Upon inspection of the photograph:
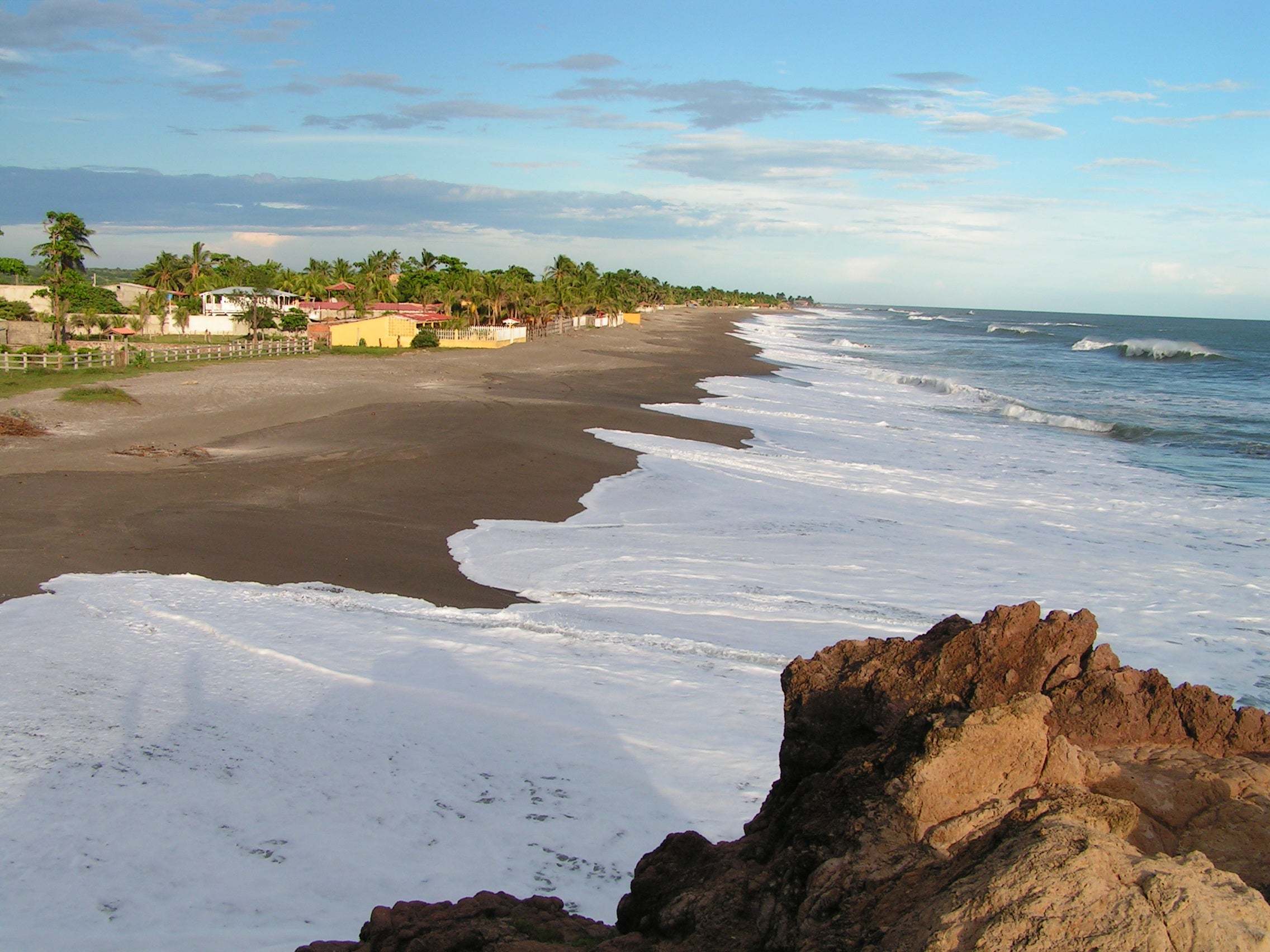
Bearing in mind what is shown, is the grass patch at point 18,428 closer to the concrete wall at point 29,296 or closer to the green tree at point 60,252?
the green tree at point 60,252

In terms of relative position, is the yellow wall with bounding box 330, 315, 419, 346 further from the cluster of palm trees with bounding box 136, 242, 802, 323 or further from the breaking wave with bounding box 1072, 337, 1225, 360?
the breaking wave with bounding box 1072, 337, 1225, 360

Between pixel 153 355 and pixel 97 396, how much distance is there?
43.0 feet

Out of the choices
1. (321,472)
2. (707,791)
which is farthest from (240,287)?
(707,791)

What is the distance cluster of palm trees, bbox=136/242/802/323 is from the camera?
242 feet

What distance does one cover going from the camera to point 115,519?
15.1 metres

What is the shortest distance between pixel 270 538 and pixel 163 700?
20.5 ft

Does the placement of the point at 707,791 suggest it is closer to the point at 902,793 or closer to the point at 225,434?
the point at 902,793

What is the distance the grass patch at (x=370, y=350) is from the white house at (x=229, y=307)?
9.55 metres

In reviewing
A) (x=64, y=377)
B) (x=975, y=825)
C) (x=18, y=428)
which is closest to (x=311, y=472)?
(x=18, y=428)

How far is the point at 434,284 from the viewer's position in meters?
84.2

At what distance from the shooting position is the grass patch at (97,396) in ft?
91.7

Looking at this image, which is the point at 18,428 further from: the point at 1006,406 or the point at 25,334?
the point at 1006,406

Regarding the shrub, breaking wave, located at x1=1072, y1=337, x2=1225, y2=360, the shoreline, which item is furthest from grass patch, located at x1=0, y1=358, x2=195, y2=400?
breaking wave, located at x1=1072, y1=337, x2=1225, y2=360

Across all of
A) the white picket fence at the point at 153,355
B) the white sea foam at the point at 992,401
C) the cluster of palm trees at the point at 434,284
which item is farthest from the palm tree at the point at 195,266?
the white sea foam at the point at 992,401
